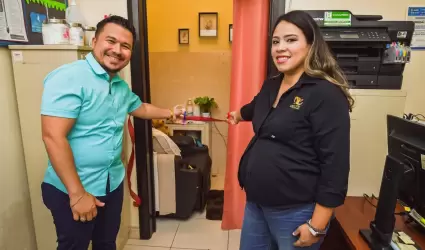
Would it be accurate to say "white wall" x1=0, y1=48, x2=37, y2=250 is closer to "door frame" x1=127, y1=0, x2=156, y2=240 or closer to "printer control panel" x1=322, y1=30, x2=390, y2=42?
"door frame" x1=127, y1=0, x2=156, y2=240

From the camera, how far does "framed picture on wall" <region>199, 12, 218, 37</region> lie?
3490mm

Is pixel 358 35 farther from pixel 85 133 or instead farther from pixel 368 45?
pixel 85 133

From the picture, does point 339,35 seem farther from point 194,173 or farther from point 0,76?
point 0,76

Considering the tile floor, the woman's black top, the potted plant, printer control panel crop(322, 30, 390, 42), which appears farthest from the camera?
the potted plant

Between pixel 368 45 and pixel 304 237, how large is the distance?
120cm

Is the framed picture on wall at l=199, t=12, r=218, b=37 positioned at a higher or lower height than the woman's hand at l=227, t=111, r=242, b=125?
higher

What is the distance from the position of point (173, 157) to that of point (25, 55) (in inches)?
51.9

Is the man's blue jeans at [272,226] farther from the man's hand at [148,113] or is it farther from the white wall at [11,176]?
the white wall at [11,176]

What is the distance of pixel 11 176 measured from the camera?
170 centimetres

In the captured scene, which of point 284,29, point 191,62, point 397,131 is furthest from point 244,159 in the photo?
point 191,62

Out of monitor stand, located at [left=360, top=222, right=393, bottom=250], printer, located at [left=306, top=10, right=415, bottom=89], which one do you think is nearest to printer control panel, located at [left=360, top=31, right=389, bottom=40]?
printer, located at [left=306, top=10, right=415, bottom=89]

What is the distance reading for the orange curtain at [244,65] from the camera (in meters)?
2.05

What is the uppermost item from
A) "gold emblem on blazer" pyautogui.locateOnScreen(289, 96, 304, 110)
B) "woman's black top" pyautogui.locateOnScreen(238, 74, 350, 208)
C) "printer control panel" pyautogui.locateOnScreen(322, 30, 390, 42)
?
"printer control panel" pyautogui.locateOnScreen(322, 30, 390, 42)

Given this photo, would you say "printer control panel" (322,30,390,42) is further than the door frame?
No
